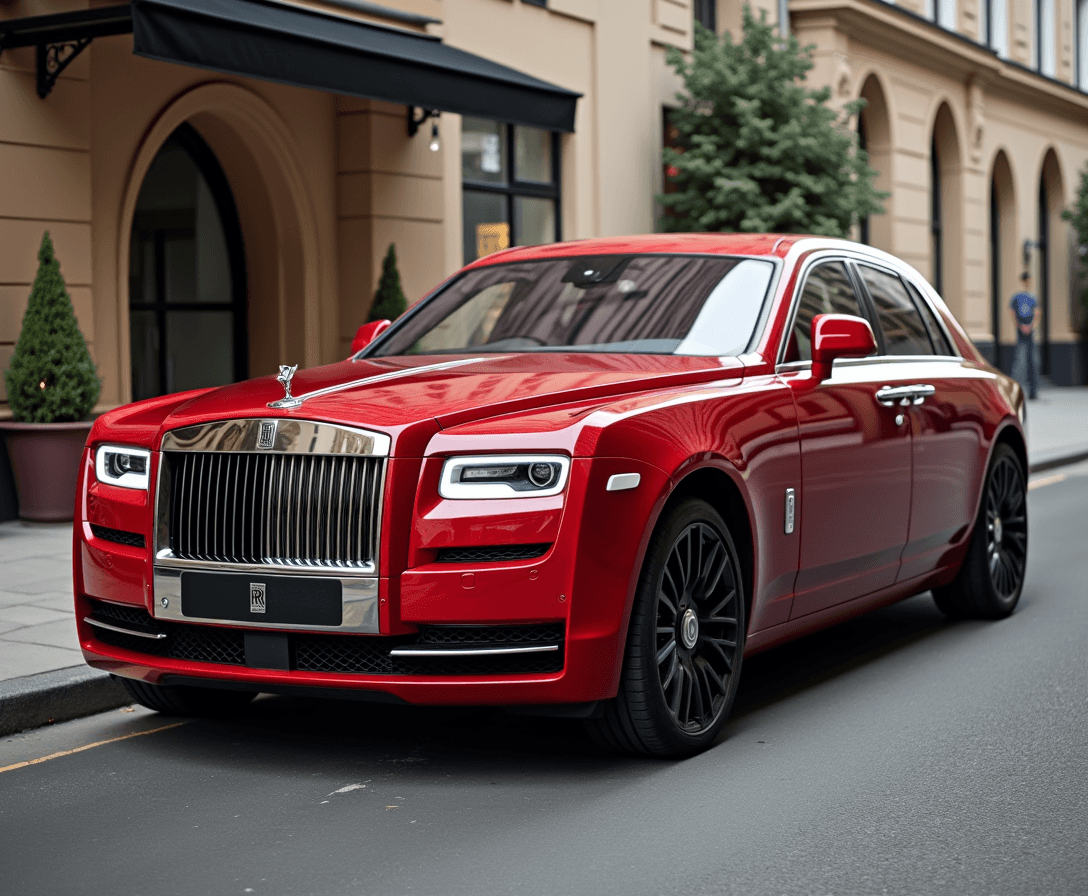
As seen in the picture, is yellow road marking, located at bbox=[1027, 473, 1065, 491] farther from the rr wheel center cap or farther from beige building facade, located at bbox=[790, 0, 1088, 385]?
the rr wheel center cap

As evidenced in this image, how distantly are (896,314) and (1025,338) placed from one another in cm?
2155

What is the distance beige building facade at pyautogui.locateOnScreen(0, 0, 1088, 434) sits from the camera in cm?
1145

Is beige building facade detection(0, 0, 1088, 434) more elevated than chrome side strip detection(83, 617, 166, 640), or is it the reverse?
beige building facade detection(0, 0, 1088, 434)

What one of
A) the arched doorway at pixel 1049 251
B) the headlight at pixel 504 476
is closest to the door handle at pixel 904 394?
the headlight at pixel 504 476

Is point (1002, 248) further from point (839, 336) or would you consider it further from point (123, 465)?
point (123, 465)

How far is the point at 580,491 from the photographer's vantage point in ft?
14.9

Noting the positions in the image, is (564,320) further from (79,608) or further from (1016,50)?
(1016,50)

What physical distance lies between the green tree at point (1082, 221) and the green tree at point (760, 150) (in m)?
16.3

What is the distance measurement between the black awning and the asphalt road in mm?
5790

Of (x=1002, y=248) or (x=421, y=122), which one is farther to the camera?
(x=1002, y=248)

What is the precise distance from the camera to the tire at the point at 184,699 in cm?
555

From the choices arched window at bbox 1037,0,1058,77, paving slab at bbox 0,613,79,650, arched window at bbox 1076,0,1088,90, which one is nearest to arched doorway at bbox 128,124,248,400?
paving slab at bbox 0,613,79,650

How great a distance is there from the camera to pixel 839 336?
19.0 ft

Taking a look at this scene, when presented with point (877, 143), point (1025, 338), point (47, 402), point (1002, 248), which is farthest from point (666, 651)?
point (1002, 248)
